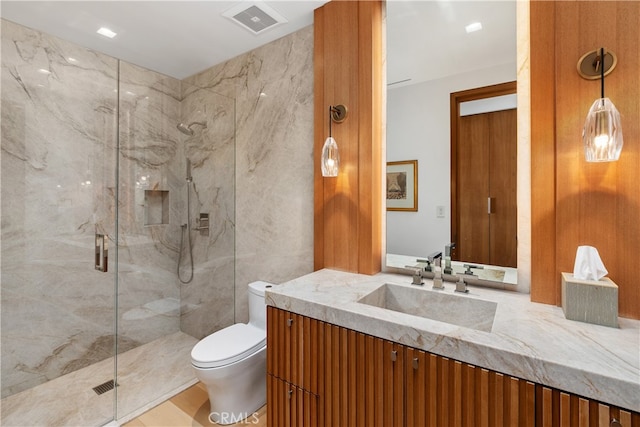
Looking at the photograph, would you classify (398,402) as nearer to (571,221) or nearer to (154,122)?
(571,221)

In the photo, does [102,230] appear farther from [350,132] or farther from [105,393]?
[350,132]

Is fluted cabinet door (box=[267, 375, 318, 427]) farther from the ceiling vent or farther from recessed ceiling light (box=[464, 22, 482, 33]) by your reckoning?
the ceiling vent

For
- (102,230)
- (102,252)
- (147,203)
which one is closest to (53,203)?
(102,230)

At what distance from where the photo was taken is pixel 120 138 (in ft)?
7.94

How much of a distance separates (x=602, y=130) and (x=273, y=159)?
180 centimetres

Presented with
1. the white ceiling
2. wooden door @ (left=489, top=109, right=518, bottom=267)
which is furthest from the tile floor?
the white ceiling

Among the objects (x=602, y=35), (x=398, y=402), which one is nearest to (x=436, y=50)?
(x=602, y=35)

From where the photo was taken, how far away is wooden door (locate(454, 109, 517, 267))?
4.81ft

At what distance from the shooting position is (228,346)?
1792 millimetres

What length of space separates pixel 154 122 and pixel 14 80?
88cm

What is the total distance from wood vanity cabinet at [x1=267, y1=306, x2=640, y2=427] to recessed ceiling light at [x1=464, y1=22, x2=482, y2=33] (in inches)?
63.0

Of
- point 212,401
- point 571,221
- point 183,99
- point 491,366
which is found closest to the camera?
point 491,366

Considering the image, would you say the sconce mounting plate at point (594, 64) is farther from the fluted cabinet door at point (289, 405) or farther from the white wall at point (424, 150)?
the fluted cabinet door at point (289, 405)

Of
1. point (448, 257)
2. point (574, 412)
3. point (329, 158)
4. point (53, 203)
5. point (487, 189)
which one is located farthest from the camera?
point (53, 203)
